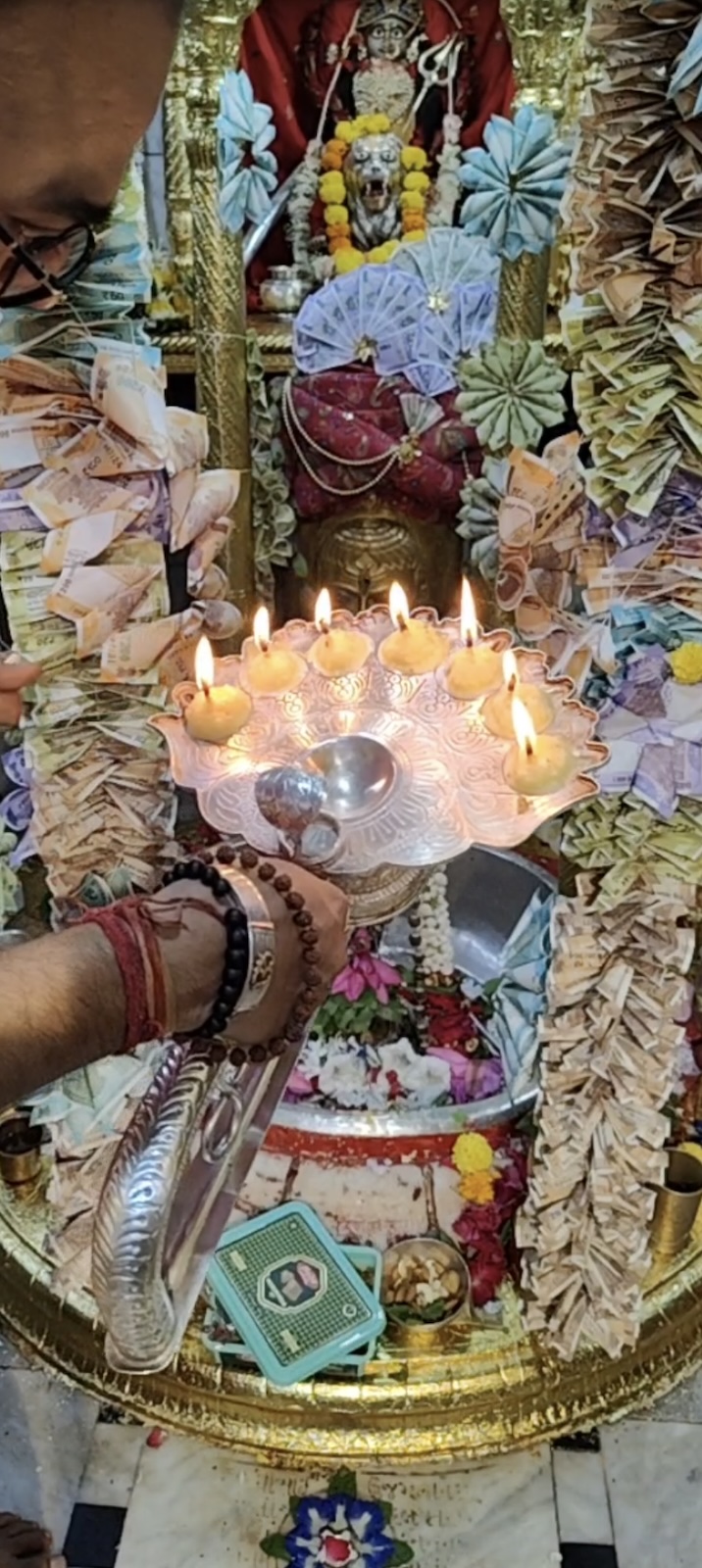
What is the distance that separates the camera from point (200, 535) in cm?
162

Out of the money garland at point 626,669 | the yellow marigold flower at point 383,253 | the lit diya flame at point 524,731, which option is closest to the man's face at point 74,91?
the lit diya flame at point 524,731

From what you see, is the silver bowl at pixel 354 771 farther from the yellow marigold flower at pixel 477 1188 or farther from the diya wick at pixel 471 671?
the yellow marigold flower at pixel 477 1188

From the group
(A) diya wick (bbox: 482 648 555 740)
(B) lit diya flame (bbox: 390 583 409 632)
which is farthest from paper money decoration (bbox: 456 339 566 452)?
(A) diya wick (bbox: 482 648 555 740)

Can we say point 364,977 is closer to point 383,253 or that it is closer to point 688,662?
point 688,662

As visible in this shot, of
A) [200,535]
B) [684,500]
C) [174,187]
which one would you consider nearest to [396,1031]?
[200,535]

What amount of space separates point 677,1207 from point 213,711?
4.75 ft

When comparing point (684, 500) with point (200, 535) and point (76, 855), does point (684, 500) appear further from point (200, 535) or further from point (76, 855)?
point (76, 855)

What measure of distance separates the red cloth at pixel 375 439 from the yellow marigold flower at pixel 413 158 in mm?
615

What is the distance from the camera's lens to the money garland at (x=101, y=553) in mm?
1431

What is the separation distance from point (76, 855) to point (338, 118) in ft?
6.87

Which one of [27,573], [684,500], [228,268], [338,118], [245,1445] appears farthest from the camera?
[338,118]

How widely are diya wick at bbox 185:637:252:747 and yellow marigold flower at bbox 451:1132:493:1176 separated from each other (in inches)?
47.9

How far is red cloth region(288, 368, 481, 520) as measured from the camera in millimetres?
2551

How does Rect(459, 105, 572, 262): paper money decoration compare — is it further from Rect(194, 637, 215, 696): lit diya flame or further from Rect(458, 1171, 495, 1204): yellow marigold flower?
Rect(458, 1171, 495, 1204): yellow marigold flower
